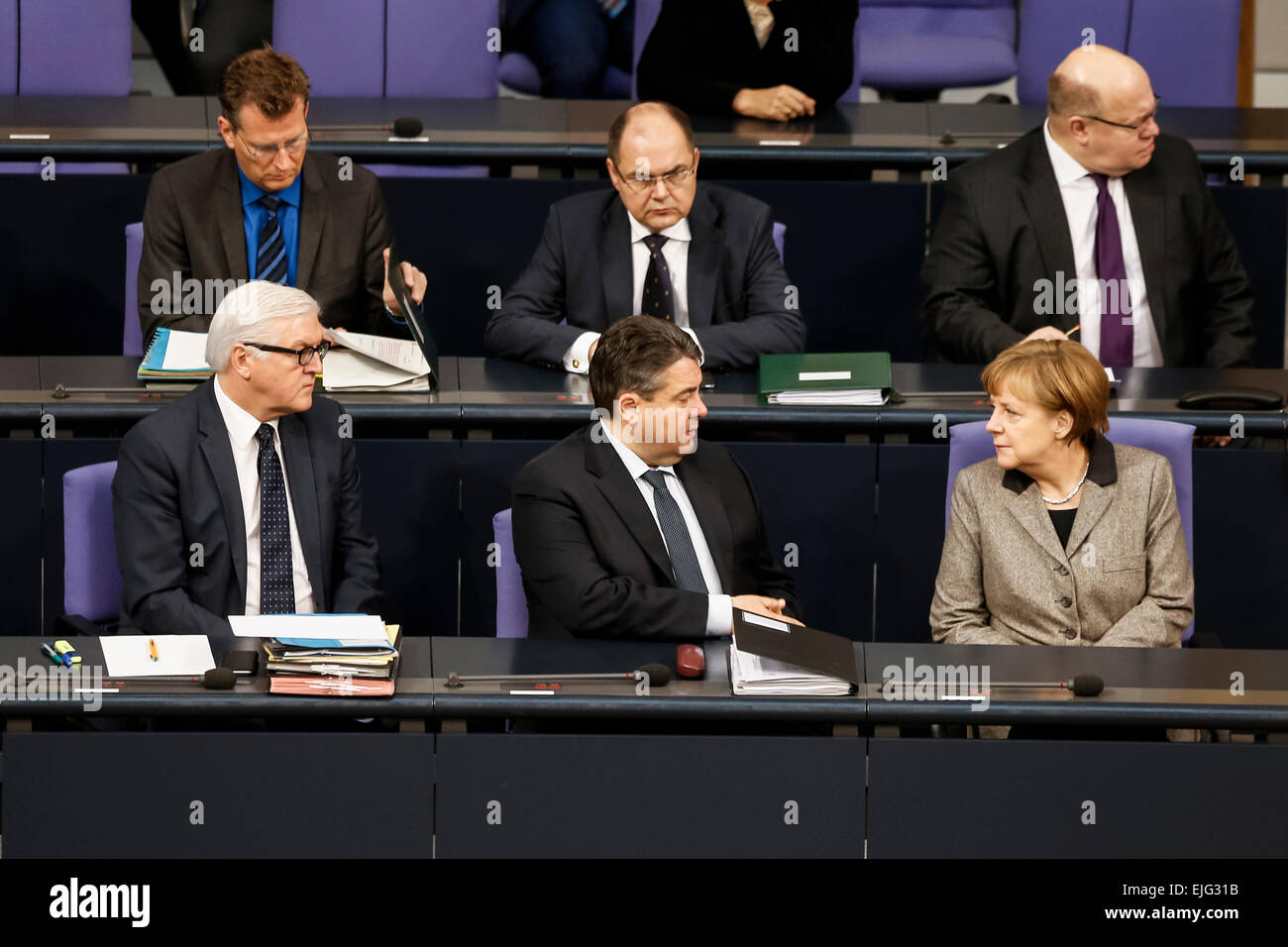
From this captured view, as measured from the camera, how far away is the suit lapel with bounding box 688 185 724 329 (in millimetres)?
4434

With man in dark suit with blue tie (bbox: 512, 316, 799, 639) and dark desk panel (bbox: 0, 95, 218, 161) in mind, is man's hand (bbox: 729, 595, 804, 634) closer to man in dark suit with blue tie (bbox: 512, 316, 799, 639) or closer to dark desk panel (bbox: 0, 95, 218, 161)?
man in dark suit with blue tie (bbox: 512, 316, 799, 639)

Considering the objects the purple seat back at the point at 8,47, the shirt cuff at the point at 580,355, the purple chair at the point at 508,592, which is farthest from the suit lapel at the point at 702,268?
the purple seat back at the point at 8,47

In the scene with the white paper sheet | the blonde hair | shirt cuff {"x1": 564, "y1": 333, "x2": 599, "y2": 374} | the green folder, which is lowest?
the white paper sheet

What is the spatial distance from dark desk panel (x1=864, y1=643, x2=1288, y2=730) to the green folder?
1005mm

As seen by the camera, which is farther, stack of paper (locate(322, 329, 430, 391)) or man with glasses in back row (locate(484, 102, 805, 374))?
man with glasses in back row (locate(484, 102, 805, 374))

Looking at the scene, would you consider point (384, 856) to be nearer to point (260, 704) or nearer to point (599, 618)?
point (260, 704)

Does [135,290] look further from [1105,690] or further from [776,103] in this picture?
[1105,690]

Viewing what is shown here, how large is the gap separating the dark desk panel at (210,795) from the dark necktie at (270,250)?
184 centimetres

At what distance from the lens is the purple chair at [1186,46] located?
5711mm

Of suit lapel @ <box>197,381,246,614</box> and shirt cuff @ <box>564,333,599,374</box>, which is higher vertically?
shirt cuff @ <box>564,333,599,374</box>

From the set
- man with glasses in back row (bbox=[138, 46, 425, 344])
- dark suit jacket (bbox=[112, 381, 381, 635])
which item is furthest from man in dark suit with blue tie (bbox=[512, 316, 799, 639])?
man with glasses in back row (bbox=[138, 46, 425, 344])

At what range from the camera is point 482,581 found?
13.5 ft

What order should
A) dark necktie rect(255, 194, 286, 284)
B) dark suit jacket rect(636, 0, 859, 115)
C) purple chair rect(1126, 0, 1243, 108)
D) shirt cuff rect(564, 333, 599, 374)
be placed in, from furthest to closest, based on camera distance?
purple chair rect(1126, 0, 1243, 108) → dark suit jacket rect(636, 0, 859, 115) → dark necktie rect(255, 194, 286, 284) → shirt cuff rect(564, 333, 599, 374)

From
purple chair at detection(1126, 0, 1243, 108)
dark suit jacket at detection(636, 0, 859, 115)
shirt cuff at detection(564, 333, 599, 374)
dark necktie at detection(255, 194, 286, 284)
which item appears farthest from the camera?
purple chair at detection(1126, 0, 1243, 108)
